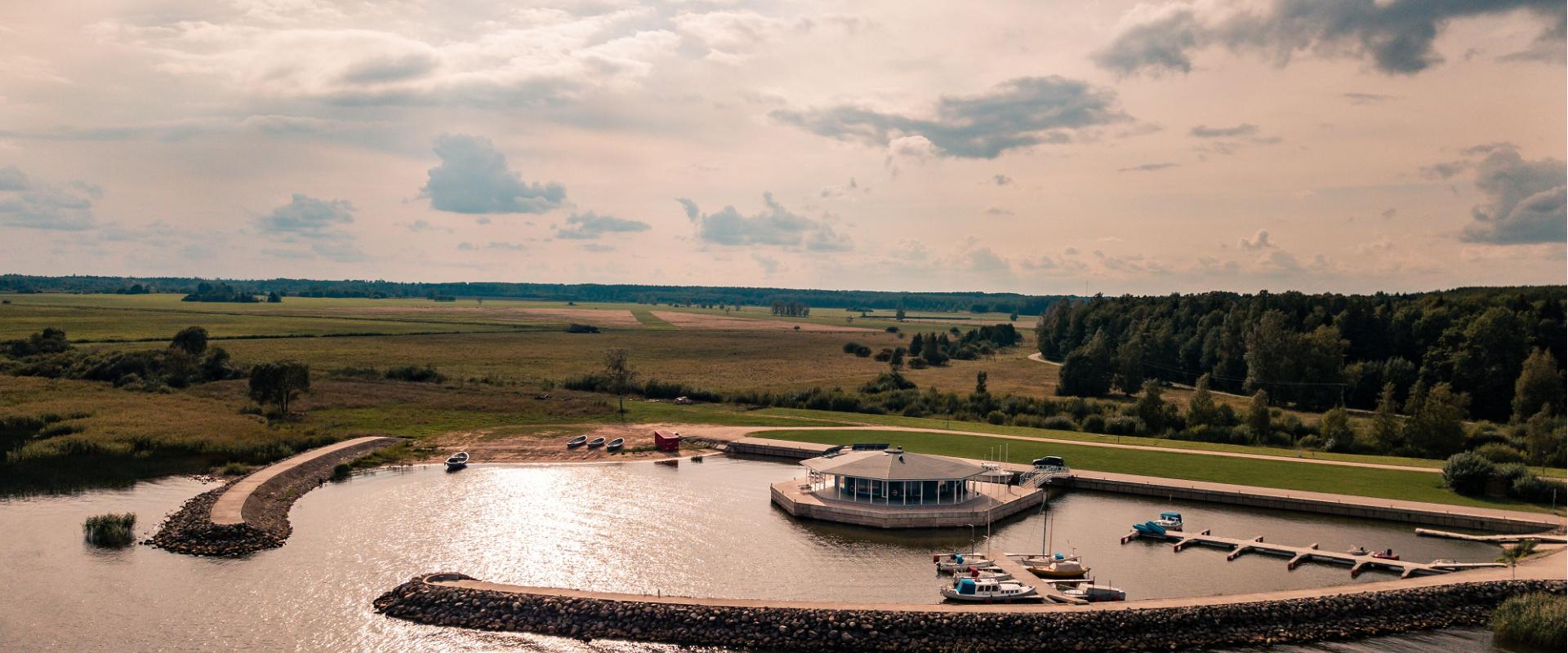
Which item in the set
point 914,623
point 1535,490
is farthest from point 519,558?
point 1535,490

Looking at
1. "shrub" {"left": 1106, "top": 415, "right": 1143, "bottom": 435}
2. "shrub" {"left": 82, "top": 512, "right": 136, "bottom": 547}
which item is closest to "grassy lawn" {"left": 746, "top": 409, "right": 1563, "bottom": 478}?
"shrub" {"left": 1106, "top": 415, "right": 1143, "bottom": 435}

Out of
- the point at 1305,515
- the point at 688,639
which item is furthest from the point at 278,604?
the point at 1305,515

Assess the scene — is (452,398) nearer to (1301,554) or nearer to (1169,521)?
(1169,521)

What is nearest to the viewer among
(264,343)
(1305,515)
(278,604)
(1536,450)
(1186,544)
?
(278,604)

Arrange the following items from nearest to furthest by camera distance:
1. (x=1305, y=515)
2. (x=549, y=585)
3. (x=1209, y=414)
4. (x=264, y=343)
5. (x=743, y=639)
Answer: (x=743, y=639) < (x=549, y=585) < (x=1305, y=515) < (x=1209, y=414) < (x=264, y=343)

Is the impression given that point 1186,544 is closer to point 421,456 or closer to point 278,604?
point 278,604

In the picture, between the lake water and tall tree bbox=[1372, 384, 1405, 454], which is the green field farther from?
the lake water

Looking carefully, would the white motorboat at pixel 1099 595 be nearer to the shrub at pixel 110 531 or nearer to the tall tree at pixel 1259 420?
the shrub at pixel 110 531
